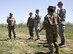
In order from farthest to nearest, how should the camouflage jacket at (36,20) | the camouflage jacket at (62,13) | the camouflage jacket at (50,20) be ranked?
the camouflage jacket at (36,20)
the camouflage jacket at (62,13)
the camouflage jacket at (50,20)

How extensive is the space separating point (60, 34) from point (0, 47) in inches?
121

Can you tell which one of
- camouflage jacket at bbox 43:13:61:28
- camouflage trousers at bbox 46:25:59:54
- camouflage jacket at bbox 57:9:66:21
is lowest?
camouflage trousers at bbox 46:25:59:54

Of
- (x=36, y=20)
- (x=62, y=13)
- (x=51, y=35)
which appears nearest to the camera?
(x=51, y=35)

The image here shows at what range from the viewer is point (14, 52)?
1248 centimetres

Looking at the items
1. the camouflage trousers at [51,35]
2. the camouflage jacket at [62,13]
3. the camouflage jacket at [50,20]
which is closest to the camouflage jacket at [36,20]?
the camouflage jacket at [62,13]

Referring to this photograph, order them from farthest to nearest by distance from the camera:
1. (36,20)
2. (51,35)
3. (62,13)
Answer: (36,20) → (62,13) → (51,35)

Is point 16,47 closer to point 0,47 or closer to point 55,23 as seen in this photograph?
point 0,47

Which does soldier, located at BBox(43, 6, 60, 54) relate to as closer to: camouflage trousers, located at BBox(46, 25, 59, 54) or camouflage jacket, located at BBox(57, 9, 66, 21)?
camouflage trousers, located at BBox(46, 25, 59, 54)

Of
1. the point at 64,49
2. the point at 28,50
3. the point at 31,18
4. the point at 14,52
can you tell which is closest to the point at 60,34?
the point at 64,49

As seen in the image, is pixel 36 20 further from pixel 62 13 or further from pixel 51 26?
pixel 51 26

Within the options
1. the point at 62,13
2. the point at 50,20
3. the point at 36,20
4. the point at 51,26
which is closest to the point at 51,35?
the point at 51,26

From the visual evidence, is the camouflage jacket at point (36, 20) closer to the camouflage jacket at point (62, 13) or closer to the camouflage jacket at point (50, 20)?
the camouflage jacket at point (62, 13)

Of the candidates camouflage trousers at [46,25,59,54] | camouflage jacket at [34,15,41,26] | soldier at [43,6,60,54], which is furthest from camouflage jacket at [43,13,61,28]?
camouflage jacket at [34,15,41,26]

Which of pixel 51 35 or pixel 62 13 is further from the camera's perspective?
pixel 62 13
